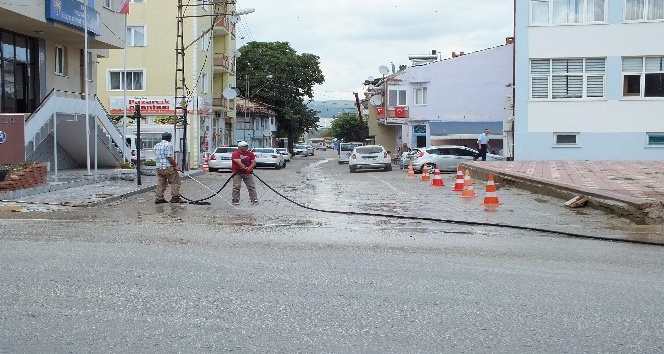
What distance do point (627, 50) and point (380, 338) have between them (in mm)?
28899

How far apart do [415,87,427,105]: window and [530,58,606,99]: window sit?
26.0 meters

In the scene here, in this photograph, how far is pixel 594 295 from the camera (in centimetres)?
718

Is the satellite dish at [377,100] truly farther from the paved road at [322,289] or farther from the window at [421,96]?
the paved road at [322,289]

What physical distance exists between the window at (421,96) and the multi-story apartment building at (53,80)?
3019 centimetres

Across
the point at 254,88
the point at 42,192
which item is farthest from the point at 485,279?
the point at 254,88

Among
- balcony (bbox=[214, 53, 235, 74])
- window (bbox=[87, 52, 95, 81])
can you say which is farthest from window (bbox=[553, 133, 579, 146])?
balcony (bbox=[214, 53, 235, 74])

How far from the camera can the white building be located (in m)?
54.7

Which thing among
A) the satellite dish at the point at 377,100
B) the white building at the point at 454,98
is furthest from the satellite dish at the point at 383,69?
the white building at the point at 454,98

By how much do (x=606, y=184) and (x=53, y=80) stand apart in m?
20.8

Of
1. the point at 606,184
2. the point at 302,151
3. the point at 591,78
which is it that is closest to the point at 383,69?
the point at 302,151

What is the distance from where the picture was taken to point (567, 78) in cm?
3194

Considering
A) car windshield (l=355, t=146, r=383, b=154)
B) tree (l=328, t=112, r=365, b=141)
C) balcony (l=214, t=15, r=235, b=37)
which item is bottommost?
car windshield (l=355, t=146, r=383, b=154)

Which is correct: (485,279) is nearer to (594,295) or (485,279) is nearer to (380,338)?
(594,295)

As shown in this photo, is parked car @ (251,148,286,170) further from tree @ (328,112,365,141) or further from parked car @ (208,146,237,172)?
tree @ (328,112,365,141)
